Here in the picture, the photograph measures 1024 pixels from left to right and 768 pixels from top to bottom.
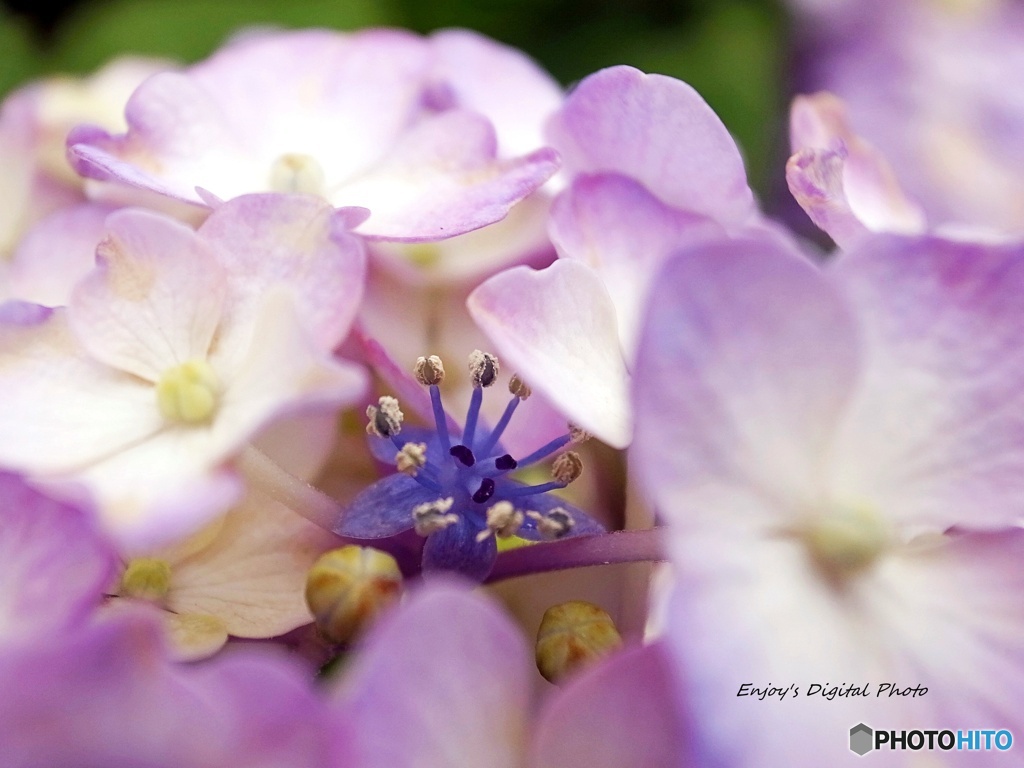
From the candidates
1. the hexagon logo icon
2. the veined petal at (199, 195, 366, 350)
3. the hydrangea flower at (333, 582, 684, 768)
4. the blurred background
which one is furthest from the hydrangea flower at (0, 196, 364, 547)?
the blurred background

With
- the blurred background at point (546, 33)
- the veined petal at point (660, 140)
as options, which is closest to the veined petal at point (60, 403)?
the veined petal at point (660, 140)

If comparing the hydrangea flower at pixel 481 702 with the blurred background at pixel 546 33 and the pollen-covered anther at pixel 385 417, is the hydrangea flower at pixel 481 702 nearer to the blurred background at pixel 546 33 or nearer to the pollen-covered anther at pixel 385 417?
the pollen-covered anther at pixel 385 417

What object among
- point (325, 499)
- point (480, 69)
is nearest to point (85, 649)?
point (325, 499)

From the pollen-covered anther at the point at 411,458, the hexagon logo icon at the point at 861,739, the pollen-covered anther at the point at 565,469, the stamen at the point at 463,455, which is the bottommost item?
the hexagon logo icon at the point at 861,739

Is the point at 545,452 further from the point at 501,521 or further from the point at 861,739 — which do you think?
the point at 861,739

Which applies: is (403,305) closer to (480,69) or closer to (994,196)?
(480,69)

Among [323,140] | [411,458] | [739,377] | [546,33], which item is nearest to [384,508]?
[411,458]
